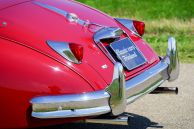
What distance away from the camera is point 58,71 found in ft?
13.0

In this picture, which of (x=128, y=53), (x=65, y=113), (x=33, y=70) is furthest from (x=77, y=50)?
(x=128, y=53)

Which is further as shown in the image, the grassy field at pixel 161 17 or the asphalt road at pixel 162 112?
the grassy field at pixel 161 17

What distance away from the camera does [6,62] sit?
3.96 metres

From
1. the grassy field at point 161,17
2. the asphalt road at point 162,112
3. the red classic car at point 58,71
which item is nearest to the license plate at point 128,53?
the red classic car at point 58,71

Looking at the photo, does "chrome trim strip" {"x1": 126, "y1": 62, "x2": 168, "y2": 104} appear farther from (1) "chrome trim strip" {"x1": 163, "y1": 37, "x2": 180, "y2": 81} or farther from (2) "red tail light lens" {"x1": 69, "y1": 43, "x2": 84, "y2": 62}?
(2) "red tail light lens" {"x1": 69, "y1": 43, "x2": 84, "y2": 62}

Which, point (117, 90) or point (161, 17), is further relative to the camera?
point (161, 17)

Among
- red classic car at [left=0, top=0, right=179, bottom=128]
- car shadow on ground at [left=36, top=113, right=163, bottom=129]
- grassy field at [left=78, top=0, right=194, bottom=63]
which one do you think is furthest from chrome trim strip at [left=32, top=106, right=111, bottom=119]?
grassy field at [left=78, top=0, right=194, bottom=63]

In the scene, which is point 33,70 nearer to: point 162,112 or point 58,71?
point 58,71

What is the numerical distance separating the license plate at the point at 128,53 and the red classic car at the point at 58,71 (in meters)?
0.01

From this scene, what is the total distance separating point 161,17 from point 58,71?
13.5 meters

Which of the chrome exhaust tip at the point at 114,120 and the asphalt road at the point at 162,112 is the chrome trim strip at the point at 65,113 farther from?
the asphalt road at the point at 162,112

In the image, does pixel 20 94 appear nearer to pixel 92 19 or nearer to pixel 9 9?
pixel 9 9

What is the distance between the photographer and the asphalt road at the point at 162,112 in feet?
17.0

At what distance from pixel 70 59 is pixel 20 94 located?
0.47m
